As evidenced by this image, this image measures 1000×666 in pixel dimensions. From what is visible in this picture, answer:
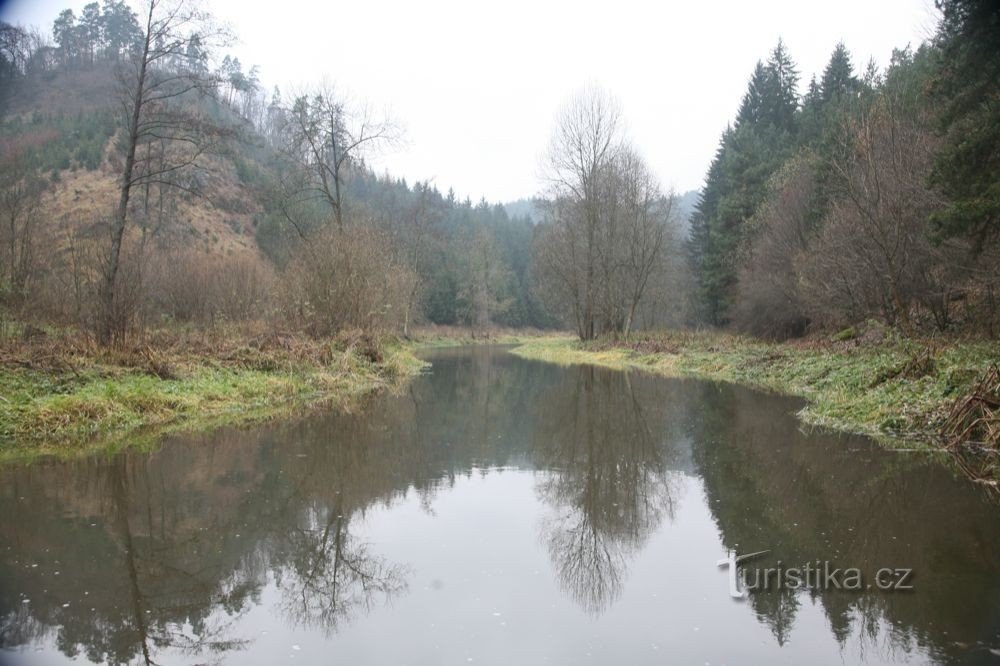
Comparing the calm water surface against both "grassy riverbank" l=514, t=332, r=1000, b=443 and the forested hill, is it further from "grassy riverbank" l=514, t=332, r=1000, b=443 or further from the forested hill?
the forested hill

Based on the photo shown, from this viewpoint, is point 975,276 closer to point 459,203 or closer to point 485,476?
point 485,476

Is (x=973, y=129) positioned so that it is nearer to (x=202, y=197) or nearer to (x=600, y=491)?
(x=600, y=491)

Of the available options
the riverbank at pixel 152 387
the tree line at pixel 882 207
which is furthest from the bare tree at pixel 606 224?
the riverbank at pixel 152 387

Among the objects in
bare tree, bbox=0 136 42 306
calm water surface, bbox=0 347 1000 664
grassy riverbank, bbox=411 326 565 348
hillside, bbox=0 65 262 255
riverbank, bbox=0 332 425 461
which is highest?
hillside, bbox=0 65 262 255

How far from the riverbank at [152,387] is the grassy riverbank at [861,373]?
1140cm

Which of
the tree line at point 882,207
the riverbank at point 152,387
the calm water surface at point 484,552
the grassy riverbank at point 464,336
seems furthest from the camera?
the grassy riverbank at point 464,336

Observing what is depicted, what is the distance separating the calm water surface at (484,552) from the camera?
4.26 metres

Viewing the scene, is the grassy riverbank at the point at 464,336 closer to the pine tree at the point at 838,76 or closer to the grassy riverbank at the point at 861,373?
the grassy riverbank at the point at 861,373

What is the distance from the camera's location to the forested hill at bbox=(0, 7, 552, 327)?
1794 cm

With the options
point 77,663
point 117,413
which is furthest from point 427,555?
point 117,413

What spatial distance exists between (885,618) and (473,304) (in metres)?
64.6

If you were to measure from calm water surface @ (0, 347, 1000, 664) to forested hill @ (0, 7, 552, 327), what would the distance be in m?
8.87

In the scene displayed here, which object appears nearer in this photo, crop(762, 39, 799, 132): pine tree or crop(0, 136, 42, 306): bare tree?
crop(0, 136, 42, 306): bare tree

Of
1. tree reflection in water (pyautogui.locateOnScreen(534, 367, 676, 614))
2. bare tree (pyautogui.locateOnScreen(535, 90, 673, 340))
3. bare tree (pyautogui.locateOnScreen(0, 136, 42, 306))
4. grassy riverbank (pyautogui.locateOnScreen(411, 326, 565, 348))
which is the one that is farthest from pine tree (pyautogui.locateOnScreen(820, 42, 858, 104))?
bare tree (pyautogui.locateOnScreen(0, 136, 42, 306))
